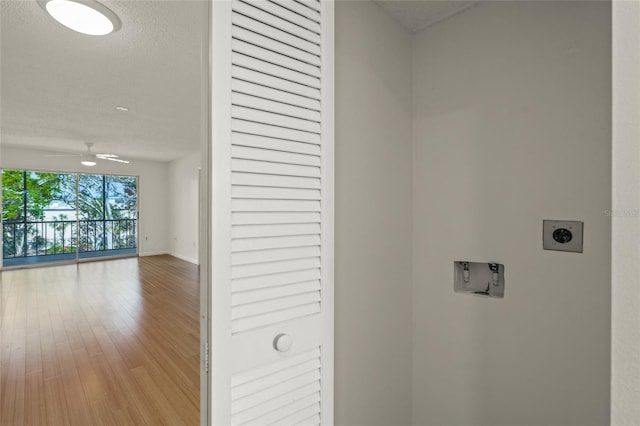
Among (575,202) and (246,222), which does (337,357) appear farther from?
(575,202)

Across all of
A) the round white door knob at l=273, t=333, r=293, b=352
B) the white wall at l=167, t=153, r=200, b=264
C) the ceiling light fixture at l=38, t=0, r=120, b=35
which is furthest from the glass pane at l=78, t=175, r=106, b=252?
the round white door knob at l=273, t=333, r=293, b=352

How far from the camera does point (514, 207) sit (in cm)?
135

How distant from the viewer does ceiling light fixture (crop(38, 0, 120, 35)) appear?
1.56 metres

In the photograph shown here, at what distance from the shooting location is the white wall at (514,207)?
117 cm

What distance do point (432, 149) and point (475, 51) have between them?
0.47 metres

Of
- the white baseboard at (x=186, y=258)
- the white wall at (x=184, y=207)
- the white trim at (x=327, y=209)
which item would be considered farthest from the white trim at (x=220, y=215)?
the white baseboard at (x=186, y=258)

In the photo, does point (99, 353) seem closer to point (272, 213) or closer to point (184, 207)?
point (272, 213)

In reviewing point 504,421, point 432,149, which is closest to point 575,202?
point 432,149

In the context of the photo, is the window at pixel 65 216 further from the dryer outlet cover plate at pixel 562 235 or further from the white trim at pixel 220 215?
the dryer outlet cover plate at pixel 562 235

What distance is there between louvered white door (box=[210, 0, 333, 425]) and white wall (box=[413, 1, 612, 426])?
2.26 ft

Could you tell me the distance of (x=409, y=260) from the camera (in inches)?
64.7
